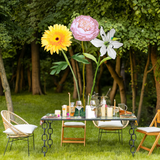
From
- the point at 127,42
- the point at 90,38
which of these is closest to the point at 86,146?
the point at 90,38

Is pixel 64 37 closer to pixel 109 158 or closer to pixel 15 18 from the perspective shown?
pixel 109 158

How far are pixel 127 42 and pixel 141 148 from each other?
8.71 ft

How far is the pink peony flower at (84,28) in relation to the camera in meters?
4.54

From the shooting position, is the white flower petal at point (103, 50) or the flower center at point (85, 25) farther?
the white flower petal at point (103, 50)

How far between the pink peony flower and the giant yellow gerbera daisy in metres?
0.19

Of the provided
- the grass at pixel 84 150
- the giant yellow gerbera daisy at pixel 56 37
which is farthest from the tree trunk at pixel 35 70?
the giant yellow gerbera daisy at pixel 56 37

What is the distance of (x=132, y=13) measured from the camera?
6816 mm

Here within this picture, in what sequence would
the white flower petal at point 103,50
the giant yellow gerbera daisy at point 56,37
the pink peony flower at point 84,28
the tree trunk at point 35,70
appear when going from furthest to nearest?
the tree trunk at point 35,70, the white flower petal at point 103,50, the pink peony flower at point 84,28, the giant yellow gerbera daisy at point 56,37

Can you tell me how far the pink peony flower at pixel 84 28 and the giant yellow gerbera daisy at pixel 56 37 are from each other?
190mm

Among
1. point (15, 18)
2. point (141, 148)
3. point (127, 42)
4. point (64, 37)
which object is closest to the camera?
point (64, 37)

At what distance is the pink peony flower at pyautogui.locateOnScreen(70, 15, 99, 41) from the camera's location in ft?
14.9

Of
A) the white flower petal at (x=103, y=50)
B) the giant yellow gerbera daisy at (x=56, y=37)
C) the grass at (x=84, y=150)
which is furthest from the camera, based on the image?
the white flower petal at (x=103, y=50)

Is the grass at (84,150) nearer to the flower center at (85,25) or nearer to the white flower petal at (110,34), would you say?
the white flower petal at (110,34)

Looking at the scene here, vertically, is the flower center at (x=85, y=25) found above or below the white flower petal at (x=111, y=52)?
above
